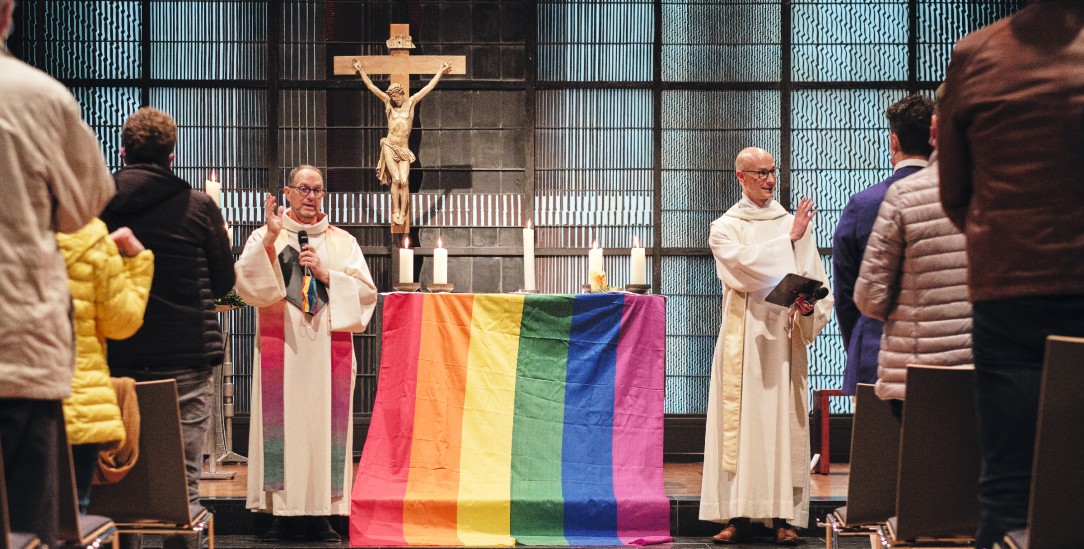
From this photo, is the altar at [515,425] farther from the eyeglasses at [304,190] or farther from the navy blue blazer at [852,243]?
the navy blue blazer at [852,243]

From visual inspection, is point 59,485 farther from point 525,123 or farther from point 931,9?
point 931,9

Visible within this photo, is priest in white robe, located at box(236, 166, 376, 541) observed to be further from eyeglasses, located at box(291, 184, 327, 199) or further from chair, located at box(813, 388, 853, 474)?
chair, located at box(813, 388, 853, 474)

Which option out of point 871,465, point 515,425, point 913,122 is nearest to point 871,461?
point 871,465

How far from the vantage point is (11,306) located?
2.25m

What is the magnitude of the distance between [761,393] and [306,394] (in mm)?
2304

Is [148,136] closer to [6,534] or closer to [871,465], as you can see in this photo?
[6,534]

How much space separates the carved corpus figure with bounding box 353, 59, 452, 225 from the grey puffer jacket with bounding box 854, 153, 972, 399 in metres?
4.73

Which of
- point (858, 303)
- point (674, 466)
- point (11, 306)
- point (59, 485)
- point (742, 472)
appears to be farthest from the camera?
point (674, 466)

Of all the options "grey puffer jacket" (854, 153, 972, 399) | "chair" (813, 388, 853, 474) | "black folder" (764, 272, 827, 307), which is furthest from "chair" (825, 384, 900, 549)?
"chair" (813, 388, 853, 474)

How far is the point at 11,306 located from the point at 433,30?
596 cm

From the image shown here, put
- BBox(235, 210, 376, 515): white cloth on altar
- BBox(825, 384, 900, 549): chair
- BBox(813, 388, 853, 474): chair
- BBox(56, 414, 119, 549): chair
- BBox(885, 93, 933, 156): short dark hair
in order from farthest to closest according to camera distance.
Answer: BBox(813, 388, 853, 474): chair
BBox(235, 210, 376, 515): white cloth on altar
BBox(885, 93, 933, 156): short dark hair
BBox(825, 384, 900, 549): chair
BBox(56, 414, 119, 549): chair

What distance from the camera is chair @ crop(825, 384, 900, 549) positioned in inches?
133

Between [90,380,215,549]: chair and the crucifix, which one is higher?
the crucifix

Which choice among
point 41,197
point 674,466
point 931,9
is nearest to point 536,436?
point 674,466
